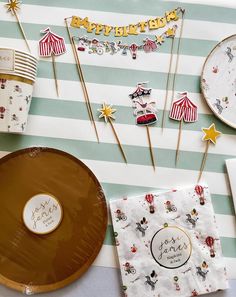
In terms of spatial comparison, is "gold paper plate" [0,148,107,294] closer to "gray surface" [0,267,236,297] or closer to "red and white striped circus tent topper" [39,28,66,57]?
"gray surface" [0,267,236,297]

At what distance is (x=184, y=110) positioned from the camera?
39.9 inches

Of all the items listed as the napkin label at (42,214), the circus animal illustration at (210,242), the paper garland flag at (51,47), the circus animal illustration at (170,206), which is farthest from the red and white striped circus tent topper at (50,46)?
the circus animal illustration at (210,242)

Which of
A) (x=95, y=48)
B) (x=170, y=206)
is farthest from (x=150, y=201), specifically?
(x=95, y=48)

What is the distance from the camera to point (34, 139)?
1.01m

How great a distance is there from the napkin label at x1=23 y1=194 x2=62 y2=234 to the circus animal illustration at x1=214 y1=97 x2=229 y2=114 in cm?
45

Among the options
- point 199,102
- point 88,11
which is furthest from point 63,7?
point 199,102

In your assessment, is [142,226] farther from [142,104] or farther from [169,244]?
[142,104]

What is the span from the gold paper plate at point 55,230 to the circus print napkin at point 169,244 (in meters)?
0.07

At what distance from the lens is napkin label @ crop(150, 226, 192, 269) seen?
97cm

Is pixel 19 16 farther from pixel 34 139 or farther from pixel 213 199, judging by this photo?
pixel 213 199

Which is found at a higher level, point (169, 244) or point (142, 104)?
point (142, 104)

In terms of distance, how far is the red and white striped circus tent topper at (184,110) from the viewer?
1014mm

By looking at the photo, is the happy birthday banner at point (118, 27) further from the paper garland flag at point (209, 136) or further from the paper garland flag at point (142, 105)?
the paper garland flag at point (209, 136)

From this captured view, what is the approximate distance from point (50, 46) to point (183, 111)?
1.20ft
